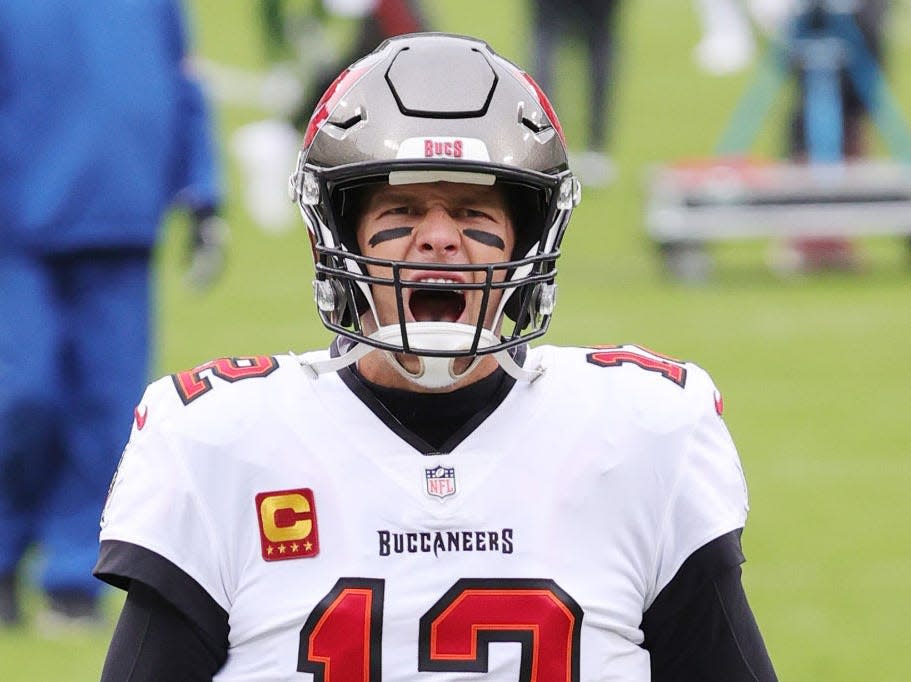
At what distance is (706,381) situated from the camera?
2.63m

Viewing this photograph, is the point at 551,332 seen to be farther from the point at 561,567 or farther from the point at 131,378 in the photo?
the point at 561,567

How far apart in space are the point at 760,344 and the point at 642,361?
701cm

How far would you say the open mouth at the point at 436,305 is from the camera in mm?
2525

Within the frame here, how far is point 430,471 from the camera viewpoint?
2469 mm

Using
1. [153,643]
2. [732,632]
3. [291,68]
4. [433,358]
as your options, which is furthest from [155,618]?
[291,68]

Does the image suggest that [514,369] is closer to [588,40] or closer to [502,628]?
[502,628]

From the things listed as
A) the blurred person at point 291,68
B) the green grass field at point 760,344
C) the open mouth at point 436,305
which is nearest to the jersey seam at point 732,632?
the open mouth at point 436,305

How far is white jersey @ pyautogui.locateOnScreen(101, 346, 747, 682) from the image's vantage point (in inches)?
94.3

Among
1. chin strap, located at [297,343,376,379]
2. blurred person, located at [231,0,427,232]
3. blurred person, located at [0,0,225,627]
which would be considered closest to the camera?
chin strap, located at [297,343,376,379]

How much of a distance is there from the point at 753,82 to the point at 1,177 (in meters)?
11.3

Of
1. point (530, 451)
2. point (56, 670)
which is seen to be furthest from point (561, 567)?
point (56, 670)

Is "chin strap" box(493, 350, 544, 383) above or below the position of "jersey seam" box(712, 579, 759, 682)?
above

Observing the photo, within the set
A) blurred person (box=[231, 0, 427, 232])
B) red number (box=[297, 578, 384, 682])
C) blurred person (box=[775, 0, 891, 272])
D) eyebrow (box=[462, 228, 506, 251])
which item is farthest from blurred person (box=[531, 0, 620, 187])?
red number (box=[297, 578, 384, 682])

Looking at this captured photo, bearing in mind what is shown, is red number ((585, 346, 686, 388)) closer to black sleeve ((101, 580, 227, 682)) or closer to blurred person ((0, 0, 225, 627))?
black sleeve ((101, 580, 227, 682))
